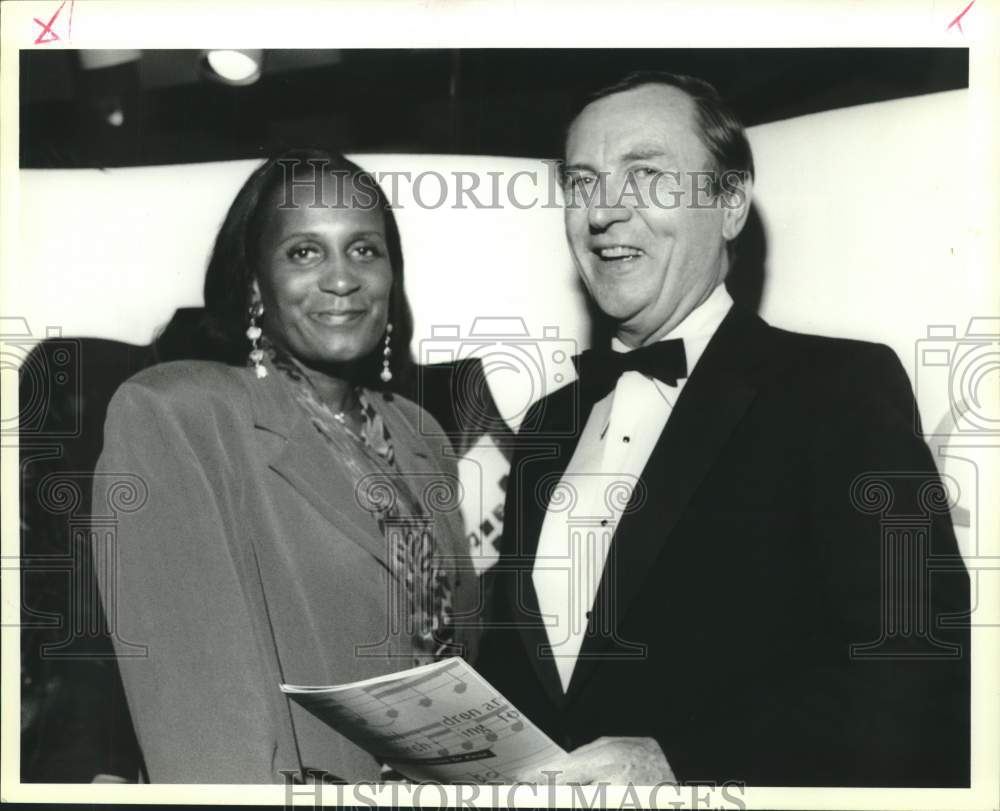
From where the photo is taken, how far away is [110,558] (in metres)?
2.17

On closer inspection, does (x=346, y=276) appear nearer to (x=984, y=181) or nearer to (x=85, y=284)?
(x=85, y=284)

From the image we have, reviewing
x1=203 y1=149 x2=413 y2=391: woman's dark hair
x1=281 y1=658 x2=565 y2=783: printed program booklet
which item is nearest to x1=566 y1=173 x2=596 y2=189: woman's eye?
x1=203 y1=149 x2=413 y2=391: woman's dark hair

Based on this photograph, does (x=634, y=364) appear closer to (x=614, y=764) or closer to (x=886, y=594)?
(x=886, y=594)

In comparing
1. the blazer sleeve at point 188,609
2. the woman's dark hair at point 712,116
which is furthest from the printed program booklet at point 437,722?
the woman's dark hair at point 712,116

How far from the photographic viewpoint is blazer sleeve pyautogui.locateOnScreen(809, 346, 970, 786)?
2098mm

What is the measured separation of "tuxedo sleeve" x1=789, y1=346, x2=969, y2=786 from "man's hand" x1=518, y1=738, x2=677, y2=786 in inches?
12.2

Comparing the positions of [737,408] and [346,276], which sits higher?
[346,276]

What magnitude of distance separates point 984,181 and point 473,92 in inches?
42.9

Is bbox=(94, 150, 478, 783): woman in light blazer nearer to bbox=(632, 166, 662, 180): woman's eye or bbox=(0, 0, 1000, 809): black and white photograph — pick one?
bbox=(0, 0, 1000, 809): black and white photograph

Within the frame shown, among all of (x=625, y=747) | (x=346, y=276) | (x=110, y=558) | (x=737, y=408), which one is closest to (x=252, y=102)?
(x=346, y=276)

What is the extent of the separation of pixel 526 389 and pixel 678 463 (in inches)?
13.9

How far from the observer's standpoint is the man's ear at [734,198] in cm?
214

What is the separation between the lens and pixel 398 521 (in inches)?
84.6
